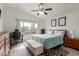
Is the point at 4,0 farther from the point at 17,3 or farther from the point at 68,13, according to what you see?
the point at 68,13

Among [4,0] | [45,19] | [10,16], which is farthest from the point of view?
[45,19]

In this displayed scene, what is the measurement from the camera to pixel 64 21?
161cm

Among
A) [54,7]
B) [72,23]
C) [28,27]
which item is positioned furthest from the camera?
[72,23]

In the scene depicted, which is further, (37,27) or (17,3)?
(37,27)

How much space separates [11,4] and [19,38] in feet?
2.27

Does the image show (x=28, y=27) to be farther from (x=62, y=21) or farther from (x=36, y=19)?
(x=62, y=21)

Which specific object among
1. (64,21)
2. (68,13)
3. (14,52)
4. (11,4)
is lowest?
(14,52)

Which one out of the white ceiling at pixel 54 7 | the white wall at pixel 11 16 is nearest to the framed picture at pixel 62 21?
the white ceiling at pixel 54 7

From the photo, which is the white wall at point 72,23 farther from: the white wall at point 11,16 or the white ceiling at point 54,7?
the white wall at point 11,16

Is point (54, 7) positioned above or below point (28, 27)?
above

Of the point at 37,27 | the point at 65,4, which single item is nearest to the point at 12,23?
the point at 37,27

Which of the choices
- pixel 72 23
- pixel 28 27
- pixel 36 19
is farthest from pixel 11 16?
pixel 72 23

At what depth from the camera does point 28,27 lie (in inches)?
57.0

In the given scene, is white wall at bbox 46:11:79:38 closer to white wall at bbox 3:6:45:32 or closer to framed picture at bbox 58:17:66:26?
framed picture at bbox 58:17:66:26
